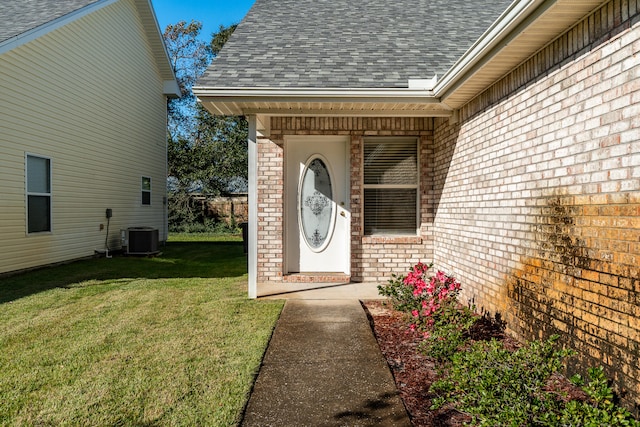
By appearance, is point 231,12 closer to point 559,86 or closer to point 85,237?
point 85,237

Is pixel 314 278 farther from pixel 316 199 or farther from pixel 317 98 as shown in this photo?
pixel 317 98

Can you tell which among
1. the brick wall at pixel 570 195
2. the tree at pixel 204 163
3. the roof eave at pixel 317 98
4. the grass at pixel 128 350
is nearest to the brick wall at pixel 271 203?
the grass at pixel 128 350

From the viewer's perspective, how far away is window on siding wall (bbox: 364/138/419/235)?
22.7ft

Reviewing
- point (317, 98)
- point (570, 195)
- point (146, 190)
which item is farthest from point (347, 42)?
point (146, 190)

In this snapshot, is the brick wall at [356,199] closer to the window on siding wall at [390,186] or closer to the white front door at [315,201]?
the window on siding wall at [390,186]

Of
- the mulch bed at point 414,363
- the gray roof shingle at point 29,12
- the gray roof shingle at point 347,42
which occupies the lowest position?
the mulch bed at point 414,363

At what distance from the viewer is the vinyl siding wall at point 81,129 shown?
7965 millimetres

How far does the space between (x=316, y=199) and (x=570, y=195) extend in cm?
434

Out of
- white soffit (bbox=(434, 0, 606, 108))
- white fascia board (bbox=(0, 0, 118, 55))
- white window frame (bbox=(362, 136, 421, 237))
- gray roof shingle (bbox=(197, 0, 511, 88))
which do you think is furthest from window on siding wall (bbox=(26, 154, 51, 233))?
white soffit (bbox=(434, 0, 606, 108))

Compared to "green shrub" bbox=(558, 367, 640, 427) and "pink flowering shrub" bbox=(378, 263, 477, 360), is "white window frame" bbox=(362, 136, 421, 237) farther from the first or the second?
"green shrub" bbox=(558, 367, 640, 427)

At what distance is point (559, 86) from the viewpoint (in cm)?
338

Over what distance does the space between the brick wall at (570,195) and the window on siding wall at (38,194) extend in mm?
Answer: 8178

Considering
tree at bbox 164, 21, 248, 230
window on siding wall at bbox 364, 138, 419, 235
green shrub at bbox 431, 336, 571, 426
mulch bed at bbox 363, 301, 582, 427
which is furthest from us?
tree at bbox 164, 21, 248, 230

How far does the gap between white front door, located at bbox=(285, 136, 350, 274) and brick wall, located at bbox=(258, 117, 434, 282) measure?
27cm
